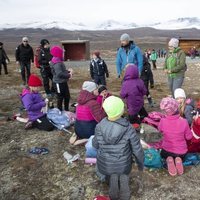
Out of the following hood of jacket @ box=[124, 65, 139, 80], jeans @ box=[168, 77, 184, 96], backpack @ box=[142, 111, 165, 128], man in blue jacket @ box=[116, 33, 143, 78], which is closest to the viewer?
hood of jacket @ box=[124, 65, 139, 80]

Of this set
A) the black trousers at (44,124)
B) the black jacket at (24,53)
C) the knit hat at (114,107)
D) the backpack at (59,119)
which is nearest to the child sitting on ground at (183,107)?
the knit hat at (114,107)

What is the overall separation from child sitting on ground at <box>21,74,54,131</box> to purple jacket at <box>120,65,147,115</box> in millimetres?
2056

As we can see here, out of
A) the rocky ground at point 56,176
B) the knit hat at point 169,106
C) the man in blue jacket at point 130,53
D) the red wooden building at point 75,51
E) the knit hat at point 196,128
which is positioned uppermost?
the man in blue jacket at point 130,53

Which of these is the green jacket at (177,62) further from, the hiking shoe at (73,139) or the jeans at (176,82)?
the hiking shoe at (73,139)

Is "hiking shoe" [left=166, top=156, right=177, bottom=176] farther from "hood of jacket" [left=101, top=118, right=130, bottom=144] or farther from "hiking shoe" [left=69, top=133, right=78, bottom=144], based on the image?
"hiking shoe" [left=69, top=133, right=78, bottom=144]

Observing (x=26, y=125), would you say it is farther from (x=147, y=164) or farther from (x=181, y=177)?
(x=181, y=177)

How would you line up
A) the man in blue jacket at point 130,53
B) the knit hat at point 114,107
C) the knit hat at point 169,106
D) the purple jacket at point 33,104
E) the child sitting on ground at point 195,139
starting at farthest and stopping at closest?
the man in blue jacket at point 130,53, the purple jacket at point 33,104, the child sitting on ground at point 195,139, the knit hat at point 169,106, the knit hat at point 114,107

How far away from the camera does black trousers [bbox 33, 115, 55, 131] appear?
8452 mm

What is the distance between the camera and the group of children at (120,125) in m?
5.23

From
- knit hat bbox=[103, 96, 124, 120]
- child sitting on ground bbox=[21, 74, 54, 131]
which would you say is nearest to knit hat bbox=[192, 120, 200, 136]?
knit hat bbox=[103, 96, 124, 120]

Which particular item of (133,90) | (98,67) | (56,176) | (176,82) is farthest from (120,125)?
(98,67)

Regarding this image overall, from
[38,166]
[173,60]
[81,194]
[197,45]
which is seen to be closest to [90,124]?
[38,166]

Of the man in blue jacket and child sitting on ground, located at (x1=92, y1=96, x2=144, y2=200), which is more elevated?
the man in blue jacket

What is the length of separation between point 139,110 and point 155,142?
1013 millimetres
